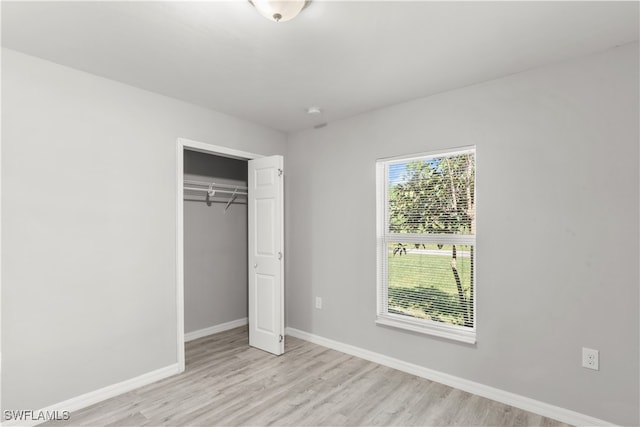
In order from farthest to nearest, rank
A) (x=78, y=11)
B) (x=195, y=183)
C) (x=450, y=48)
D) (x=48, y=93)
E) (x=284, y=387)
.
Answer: (x=195, y=183) → (x=284, y=387) → (x=48, y=93) → (x=450, y=48) → (x=78, y=11)

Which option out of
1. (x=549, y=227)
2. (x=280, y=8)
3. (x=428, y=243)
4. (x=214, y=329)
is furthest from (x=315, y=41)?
(x=214, y=329)

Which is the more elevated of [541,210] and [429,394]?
[541,210]

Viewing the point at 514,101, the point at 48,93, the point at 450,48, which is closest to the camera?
the point at 450,48

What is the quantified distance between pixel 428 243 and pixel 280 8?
223cm

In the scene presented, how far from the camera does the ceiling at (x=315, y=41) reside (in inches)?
74.3

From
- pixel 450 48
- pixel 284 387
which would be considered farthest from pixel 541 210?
pixel 284 387

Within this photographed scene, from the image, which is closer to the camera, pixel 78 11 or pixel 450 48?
pixel 78 11

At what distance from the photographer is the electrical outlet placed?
2.30 metres

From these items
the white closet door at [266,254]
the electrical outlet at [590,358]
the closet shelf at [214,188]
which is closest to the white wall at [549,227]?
the electrical outlet at [590,358]

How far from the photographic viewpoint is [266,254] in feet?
12.2

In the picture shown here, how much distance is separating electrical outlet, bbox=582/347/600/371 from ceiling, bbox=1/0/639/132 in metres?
1.96

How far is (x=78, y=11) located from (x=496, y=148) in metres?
2.85

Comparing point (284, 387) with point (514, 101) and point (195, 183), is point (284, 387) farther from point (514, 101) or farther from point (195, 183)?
point (514, 101)

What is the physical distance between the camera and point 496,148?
2738 mm
